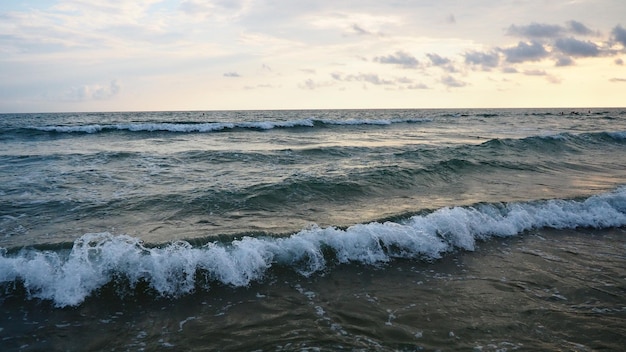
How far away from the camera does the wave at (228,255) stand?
6.19 metres

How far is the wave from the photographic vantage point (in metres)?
6.19

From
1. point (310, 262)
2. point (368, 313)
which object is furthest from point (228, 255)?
point (368, 313)

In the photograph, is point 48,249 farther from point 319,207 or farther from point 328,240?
point 319,207

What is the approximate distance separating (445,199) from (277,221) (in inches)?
206

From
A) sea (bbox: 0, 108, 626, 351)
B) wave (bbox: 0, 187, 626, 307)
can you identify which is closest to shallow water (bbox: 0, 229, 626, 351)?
sea (bbox: 0, 108, 626, 351)

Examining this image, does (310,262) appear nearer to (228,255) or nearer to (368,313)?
(228,255)

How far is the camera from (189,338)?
4824 millimetres

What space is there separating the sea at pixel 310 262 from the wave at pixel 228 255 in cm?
3

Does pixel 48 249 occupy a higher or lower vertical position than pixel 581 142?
lower

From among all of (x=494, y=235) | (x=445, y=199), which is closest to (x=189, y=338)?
(x=494, y=235)

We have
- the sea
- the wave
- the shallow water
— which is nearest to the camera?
the shallow water

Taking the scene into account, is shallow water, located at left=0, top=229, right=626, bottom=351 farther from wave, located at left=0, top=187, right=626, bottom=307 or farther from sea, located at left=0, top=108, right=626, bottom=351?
wave, located at left=0, top=187, right=626, bottom=307

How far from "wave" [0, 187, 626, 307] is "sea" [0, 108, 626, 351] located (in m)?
0.03

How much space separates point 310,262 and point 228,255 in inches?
58.0
